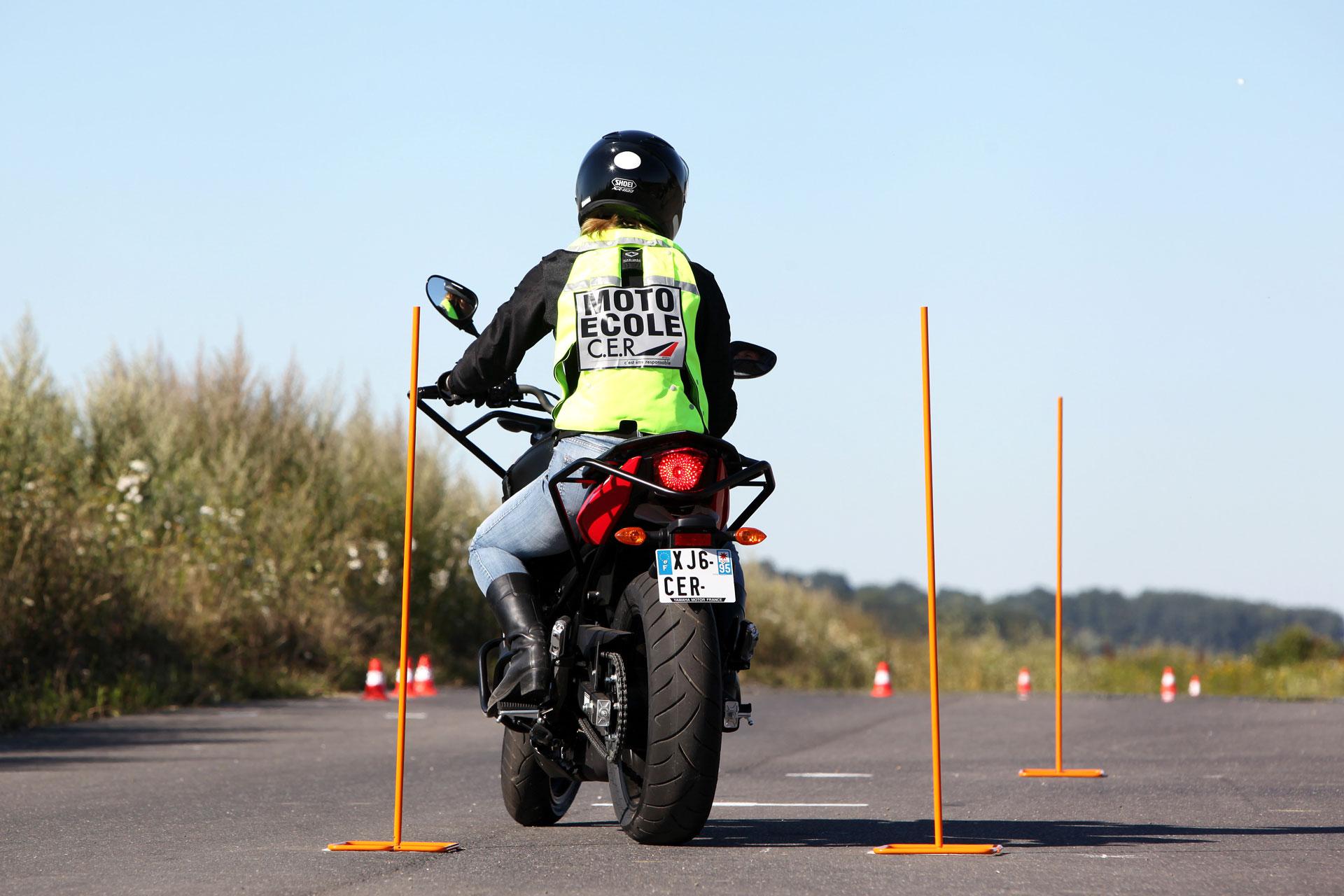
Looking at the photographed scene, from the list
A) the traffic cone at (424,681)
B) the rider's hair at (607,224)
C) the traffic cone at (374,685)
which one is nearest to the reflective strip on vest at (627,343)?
the rider's hair at (607,224)

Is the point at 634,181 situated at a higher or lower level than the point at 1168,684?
higher

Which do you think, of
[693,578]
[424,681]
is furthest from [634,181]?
[424,681]

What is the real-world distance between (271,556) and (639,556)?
46.0 ft

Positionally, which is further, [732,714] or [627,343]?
[627,343]

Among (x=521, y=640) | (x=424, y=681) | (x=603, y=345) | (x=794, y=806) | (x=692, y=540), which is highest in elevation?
(x=603, y=345)

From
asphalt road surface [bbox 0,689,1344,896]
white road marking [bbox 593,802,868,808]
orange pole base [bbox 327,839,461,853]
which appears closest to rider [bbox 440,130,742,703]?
orange pole base [bbox 327,839,461,853]

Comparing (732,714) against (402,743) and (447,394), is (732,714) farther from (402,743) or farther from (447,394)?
(447,394)

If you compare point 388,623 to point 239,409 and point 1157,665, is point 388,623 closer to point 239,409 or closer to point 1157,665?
point 239,409

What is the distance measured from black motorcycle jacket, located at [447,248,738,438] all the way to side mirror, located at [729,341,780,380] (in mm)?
129

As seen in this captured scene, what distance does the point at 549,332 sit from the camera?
5875 millimetres

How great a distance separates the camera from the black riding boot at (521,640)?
5.47 m

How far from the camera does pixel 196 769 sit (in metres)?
9.31

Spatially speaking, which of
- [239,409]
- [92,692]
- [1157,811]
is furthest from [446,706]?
[1157,811]

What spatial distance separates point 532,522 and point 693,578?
77 centimetres
